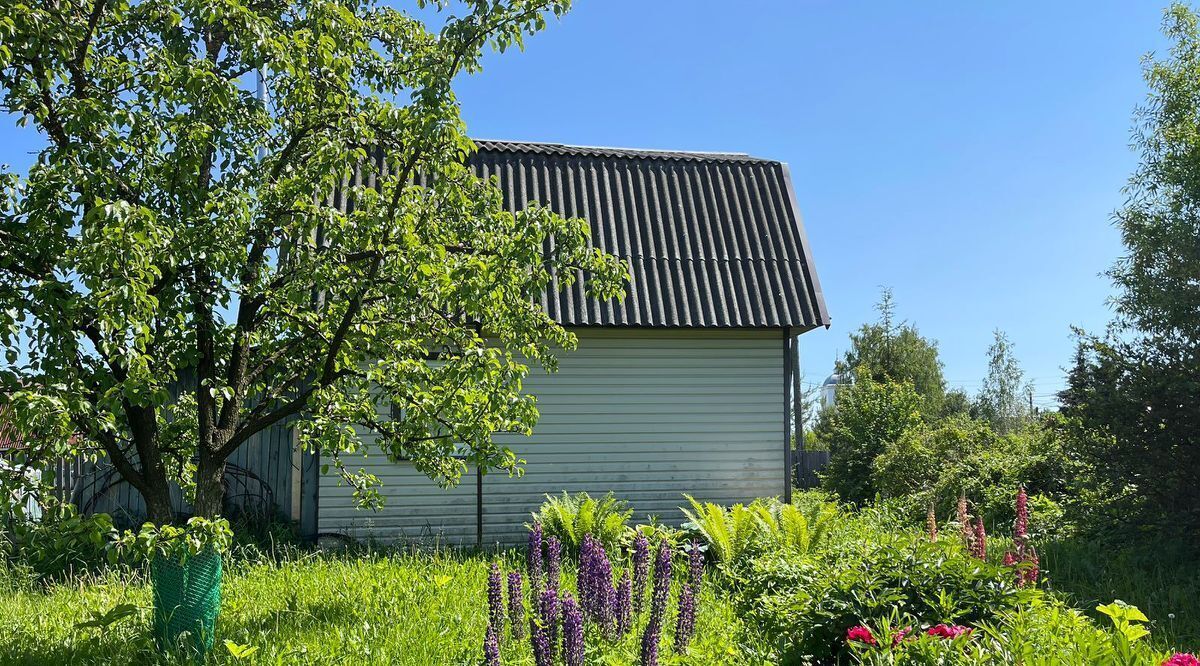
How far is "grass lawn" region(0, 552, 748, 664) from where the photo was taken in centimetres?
520

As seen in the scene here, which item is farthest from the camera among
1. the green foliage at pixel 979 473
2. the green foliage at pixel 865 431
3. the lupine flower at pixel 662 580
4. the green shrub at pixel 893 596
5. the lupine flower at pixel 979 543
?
the green foliage at pixel 865 431

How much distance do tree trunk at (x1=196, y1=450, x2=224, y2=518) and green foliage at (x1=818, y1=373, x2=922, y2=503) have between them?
11649 millimetres

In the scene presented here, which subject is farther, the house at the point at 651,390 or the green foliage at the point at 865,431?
the green foliage at the point at 865,431

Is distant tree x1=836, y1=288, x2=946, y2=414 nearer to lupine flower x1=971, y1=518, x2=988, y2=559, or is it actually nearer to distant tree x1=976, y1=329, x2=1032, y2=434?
distant tree x1=976, y1=329, x2=1032, y2=434

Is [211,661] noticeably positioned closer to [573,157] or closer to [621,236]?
[621,236]

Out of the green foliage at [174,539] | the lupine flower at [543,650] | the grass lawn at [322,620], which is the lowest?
the grass lawn at [322,620]

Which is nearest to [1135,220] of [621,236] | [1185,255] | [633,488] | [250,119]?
[1185,255]

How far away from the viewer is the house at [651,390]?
10.7 m

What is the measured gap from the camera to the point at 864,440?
15875mm

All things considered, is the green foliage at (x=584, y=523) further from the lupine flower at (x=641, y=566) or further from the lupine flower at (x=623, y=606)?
the lupine flower at (x=623, y=606)

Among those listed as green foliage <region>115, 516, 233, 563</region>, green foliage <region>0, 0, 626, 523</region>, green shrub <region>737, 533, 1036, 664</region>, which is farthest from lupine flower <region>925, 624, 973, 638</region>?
green foliage <region>115, 516, 233, 563</region>

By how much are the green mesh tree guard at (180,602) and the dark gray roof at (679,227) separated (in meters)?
5.90

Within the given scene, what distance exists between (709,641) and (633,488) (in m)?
6.03

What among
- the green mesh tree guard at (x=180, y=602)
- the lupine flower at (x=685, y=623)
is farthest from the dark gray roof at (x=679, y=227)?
the lupine flower at (x=685, y=623)
